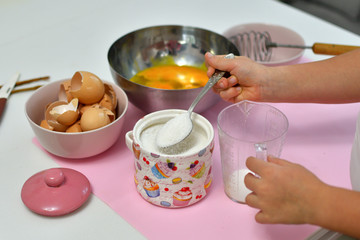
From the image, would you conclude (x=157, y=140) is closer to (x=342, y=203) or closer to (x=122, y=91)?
(x=122, y=91)

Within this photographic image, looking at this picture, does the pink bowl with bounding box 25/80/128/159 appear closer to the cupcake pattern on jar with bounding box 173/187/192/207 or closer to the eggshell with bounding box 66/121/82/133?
the eggshell with bounding box 66/121/82/133

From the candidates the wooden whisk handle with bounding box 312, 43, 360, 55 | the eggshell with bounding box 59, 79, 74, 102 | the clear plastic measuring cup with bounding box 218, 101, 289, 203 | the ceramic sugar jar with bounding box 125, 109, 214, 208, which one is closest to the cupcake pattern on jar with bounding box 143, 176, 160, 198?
the ceramic sugar jar with bounding box 125, 109, 214, 208

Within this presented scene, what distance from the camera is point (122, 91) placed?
2.60ft

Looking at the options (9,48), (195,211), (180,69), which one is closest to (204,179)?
(195,211)

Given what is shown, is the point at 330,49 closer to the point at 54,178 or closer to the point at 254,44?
the point at 254,44

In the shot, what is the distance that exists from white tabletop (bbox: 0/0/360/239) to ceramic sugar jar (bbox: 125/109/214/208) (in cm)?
7

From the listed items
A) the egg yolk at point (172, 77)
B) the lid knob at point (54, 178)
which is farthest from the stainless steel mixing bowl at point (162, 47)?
the lid knob at point (54, 178)

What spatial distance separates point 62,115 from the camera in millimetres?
708

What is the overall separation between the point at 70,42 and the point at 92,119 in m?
0.45

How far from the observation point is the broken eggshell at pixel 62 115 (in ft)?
2.34

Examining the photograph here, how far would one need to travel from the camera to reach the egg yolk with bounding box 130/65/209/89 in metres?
0.85

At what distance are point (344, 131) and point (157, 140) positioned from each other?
1.24 ft

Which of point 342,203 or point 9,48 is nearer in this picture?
point 342,203

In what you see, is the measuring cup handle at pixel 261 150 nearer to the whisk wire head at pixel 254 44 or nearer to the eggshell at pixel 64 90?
the eggshell at pixel 64 90
